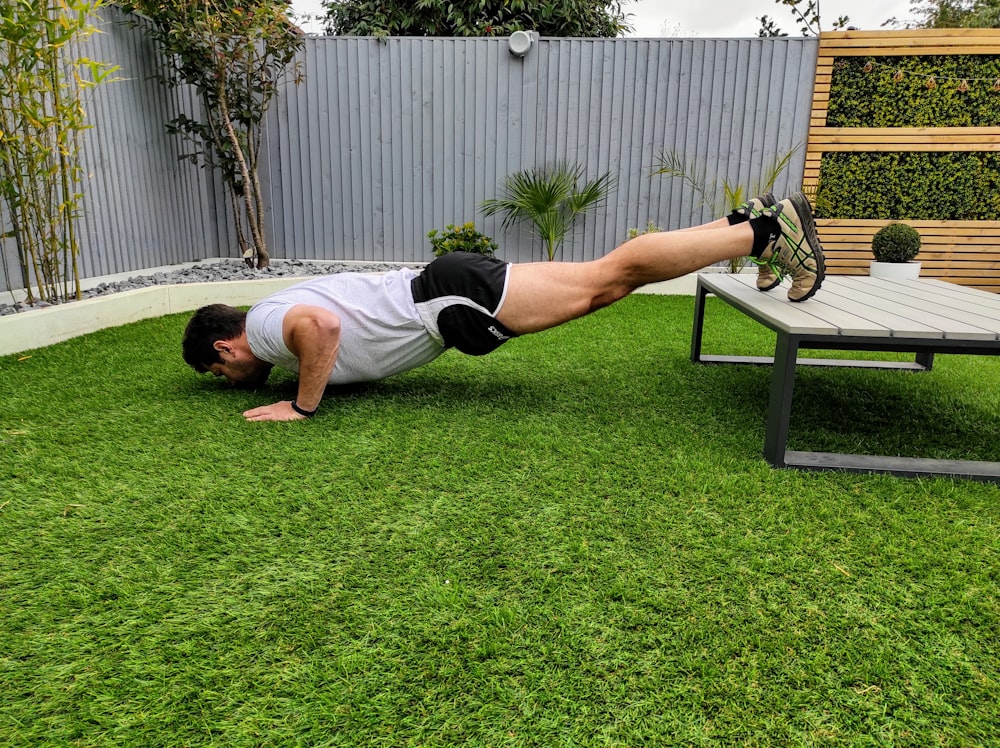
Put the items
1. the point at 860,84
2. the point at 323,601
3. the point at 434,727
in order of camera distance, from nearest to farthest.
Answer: the point at 434,727 < the point at 323,601 < the point at 860,84

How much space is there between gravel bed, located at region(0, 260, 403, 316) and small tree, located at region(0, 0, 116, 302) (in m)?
0.38

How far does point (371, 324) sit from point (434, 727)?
1.62 metres

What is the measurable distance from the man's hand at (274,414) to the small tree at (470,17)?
7.18 meters

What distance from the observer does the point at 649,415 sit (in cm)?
242

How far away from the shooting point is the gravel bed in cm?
426

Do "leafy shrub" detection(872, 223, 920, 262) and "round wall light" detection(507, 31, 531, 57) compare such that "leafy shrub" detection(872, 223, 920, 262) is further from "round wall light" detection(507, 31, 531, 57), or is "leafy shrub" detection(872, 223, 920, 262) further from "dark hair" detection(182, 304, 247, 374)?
"dark hair" detection(182, 304, 247, 374)

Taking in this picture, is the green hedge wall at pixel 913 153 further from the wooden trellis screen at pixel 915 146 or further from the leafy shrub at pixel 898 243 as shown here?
the leafy shrub at pixel 898 243

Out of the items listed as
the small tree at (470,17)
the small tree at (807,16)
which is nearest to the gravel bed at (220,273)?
the small tree at (470,17)

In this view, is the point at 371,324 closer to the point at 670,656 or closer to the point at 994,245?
the point at 670,656

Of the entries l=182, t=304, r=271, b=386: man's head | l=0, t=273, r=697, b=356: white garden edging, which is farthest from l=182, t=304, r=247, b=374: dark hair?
l=0, t=273, r=697, b=356: white garden edging

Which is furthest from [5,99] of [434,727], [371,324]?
[434,727]

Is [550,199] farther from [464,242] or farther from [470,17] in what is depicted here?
[470,17]

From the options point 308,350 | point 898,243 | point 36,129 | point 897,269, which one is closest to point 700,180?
point 898,243

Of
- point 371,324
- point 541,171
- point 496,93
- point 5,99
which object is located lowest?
point 371,324
